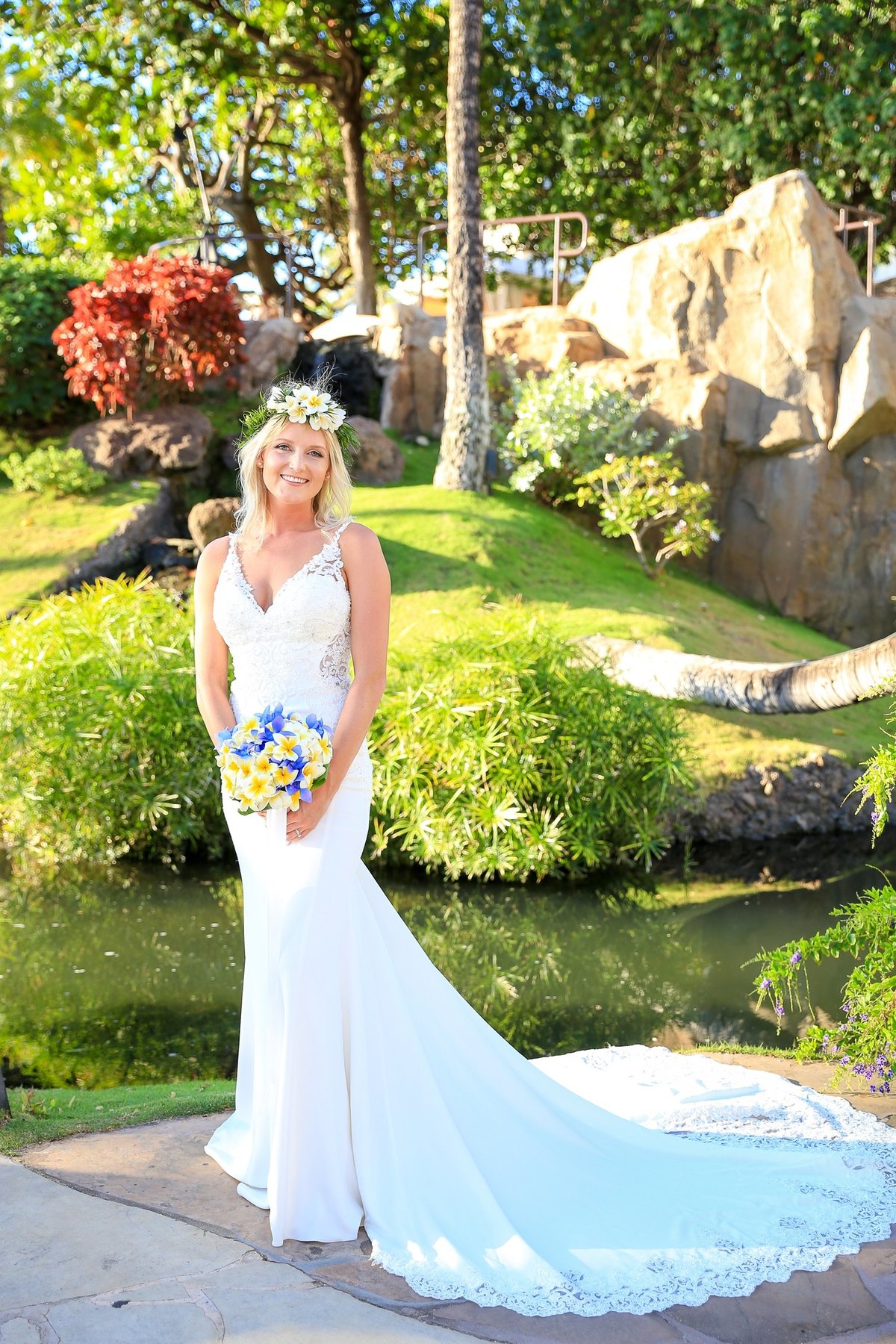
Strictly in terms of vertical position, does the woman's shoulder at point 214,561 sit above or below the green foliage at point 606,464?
below

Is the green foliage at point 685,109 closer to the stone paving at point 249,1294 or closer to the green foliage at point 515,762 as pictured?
the green foliage at point 515,762

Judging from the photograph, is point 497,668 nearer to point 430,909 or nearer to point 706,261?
point 430,909

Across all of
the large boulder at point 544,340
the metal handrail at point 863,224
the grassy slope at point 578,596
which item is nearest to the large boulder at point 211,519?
the grassy slope at point 578,596

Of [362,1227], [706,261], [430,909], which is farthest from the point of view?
[706,261]

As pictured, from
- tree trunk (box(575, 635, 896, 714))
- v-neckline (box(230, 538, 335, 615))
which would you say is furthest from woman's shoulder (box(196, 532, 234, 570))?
tree trunk (box(575, 635, 896, 714))

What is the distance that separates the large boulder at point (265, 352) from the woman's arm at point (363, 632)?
485 inches

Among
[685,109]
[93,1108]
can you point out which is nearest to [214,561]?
[93,1108]

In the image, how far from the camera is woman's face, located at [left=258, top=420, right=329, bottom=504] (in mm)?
3791

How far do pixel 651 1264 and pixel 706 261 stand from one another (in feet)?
47.9

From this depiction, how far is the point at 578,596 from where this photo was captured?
12555mm

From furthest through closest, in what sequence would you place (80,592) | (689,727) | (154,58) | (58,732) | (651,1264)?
1. (154,58)
2. (80,592)
3. (689,727)
4. (58,732)
5. (651,1264)

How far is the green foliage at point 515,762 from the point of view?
336 inches

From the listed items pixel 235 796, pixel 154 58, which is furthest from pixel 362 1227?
pixel 154 58

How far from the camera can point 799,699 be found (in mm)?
9430
